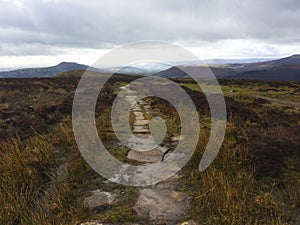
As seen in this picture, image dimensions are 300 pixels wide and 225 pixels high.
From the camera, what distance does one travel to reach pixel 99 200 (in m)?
4.25

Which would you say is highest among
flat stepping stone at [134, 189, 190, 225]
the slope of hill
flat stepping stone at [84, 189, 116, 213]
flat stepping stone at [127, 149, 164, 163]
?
flat stepping stone at [127, 149, 164, 163]

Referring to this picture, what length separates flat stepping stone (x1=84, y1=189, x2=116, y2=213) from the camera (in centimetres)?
403

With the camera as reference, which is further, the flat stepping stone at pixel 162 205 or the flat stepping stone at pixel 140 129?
the flat stepping stone at pixel 140 129

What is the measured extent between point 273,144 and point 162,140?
2864 millimetres

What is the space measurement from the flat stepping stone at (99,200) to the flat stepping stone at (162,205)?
45 centimetres

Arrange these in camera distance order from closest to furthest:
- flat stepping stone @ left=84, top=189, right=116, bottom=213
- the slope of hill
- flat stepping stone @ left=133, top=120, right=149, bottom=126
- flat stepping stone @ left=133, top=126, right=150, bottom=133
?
1. flat stepping stone @ left=84, top=189, right=116, bottom=213
2. flat stepping stone @ left=133, top=126, right=150, bottom=133
3. flat stepping stone @ left=133, top=120, right=149, bottom=126
4. the slope of hill

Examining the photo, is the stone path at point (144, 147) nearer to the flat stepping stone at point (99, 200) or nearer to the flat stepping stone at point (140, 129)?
the flat stepping stone at point (140, 129)

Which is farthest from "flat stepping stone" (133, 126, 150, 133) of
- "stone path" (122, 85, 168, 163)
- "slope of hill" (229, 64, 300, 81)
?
"slope of hill" (229, 64, 300, 81)

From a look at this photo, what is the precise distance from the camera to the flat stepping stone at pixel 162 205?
12.2 ft

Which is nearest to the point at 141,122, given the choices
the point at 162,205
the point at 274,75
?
the point at 162,205

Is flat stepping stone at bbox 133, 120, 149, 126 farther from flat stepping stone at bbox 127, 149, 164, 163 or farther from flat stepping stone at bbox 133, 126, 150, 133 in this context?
flat stepping stone at bbox 127, 149, 164, 163

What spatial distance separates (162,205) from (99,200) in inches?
39.2

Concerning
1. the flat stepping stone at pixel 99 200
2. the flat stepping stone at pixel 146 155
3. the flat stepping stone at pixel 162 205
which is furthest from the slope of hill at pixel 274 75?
the flat stepping stone at pixel 99 200

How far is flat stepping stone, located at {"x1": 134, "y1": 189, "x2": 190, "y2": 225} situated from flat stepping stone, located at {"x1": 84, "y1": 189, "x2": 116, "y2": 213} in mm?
450
